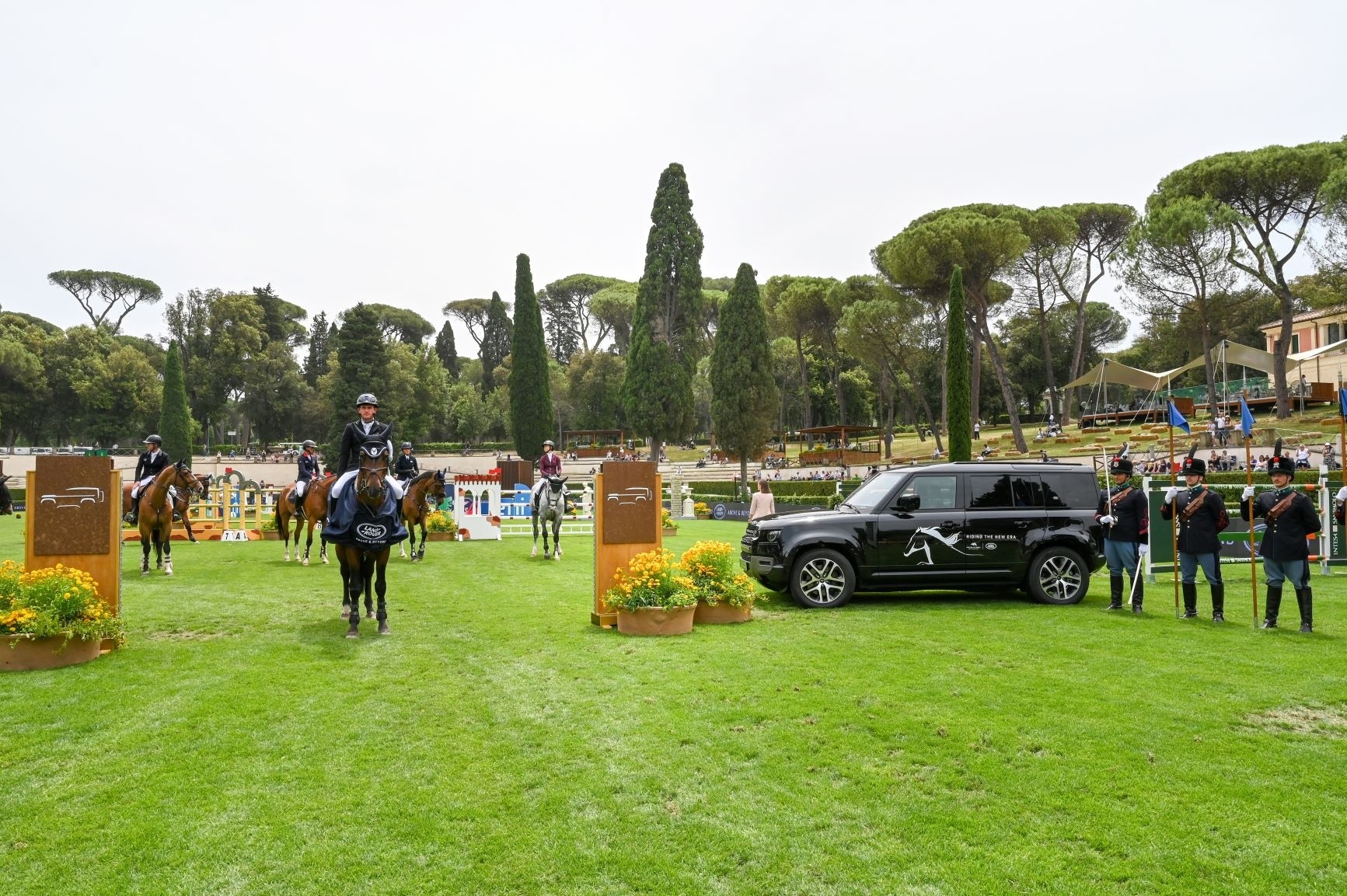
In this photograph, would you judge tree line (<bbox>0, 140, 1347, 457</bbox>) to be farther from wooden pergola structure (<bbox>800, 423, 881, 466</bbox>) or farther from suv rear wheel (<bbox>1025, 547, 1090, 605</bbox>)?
suv rear wheel (<bbox>1025, 547, 1090, 605</bbox>)

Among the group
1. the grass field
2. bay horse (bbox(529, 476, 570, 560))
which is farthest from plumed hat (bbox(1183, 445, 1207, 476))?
bay horse (bbox(529, 476, 570, 560))

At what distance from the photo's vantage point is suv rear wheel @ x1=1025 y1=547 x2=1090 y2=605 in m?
11.0

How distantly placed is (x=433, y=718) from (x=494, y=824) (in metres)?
1.89

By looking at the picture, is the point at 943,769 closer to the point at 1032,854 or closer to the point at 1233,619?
the point at 1032,854

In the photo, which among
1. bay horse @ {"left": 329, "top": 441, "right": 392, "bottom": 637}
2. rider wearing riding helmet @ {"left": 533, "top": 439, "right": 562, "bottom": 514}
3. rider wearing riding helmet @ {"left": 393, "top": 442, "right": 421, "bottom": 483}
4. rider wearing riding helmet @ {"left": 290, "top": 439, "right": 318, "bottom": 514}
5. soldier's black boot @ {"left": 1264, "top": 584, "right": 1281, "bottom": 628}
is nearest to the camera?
bay horse @ {"left": 329, "top": 441, "right": 392, "bottom": 637}

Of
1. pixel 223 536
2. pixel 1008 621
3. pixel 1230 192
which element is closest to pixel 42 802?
pixel 1008 621

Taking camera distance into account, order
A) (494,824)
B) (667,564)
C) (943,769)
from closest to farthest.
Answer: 1. (494,824)
2. (943,769)
3. (667,564)

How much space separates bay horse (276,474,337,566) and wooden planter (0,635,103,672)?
6.11m

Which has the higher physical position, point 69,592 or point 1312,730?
point 69,592

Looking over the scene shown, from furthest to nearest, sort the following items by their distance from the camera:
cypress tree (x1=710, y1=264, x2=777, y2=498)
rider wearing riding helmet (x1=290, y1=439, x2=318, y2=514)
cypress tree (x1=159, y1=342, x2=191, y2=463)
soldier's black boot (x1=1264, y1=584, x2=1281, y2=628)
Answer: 1. cypress tree (x1=159, y1=342, x2=191, y2=463)
2. cypress tree (x1=710, y1=264, x2=777, y2=498)
3. rider wearing riding helmet (x1=290, y1=439, x2=318, y2=514)
4. soldier's black boot (x1=1264, y1=584, x2=1281, y2=628)

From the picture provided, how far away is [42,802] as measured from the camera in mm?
4309

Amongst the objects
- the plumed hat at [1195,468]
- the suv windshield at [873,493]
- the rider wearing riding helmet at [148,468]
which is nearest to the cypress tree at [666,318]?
the rider wearing riding helmet at [148,468]

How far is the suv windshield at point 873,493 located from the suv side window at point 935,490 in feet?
0.63

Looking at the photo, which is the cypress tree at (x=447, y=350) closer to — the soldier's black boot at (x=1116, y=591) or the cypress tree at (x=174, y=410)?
the cypress tree at (x=174, y=410)
